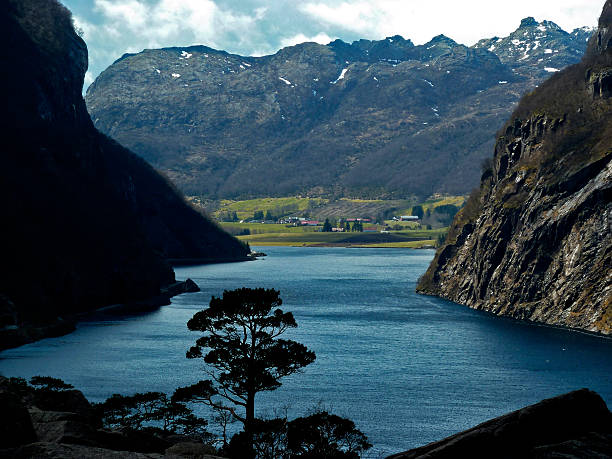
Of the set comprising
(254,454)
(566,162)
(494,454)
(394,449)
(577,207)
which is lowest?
(394,449)

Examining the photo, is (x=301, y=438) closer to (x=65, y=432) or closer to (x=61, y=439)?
(x=65, y=432)

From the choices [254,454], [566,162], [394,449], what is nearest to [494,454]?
[254,454]

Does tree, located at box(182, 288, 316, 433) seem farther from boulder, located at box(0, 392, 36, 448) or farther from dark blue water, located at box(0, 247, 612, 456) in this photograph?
boulder, located at box(0, 392, 36, 448)

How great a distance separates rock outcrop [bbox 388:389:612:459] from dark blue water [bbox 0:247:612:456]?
44.5 m

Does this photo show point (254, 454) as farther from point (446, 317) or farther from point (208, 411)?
point (446, 317)

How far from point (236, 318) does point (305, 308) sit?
132 m

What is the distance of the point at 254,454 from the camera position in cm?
4956

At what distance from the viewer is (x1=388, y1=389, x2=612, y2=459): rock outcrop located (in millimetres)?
26000

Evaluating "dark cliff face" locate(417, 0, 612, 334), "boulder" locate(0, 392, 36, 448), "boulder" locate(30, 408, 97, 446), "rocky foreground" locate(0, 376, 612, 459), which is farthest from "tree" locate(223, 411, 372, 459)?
"dark cliff face" locate(417, 0, 612, 334)

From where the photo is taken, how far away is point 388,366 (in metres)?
114

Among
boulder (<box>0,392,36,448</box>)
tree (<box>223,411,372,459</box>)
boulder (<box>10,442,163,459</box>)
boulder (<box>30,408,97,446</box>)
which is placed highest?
boulder (<box>0,392,36,448</box>)

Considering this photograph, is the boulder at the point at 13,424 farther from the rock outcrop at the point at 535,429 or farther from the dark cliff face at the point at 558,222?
the dark cliff face at the point at 558,222

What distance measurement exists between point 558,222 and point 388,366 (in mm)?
66818

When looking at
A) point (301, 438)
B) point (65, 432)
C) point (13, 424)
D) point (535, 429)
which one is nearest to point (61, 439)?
point (65, 432)
